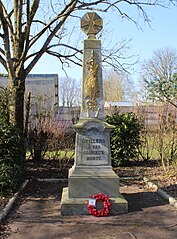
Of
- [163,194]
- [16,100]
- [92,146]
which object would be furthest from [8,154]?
[163,194]

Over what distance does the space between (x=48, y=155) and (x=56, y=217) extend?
6.11 m

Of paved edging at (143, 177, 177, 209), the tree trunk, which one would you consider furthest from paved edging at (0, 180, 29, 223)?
paved edging at (143, 177, 177, 209)

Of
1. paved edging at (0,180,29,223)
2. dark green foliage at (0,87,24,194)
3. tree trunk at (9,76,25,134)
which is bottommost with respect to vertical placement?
paved edging at (0,180,29,223)

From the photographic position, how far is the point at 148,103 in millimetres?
15195

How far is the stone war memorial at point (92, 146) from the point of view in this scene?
6186 millimetres

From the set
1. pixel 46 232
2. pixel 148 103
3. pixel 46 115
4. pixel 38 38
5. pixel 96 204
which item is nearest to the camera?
pixel 46 232

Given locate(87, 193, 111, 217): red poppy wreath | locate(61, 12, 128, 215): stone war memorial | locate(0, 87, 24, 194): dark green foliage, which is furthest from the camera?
locate(0, 87, 24, 194): dark green foliage

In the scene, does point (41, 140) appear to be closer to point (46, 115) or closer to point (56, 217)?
point (46, 115)

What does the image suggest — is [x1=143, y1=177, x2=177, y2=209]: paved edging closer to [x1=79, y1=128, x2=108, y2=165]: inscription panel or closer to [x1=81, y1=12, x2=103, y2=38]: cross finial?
[x1=79, y1=128, x2=108, y2=165]: inscription panel

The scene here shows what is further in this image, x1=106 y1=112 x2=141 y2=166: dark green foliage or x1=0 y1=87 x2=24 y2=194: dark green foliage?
x1=106 y1=112 x2=141 y2=166: dark green foliage

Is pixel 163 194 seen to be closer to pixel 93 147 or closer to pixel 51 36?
pixel 93 147

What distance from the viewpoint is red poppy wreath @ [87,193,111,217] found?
575cm

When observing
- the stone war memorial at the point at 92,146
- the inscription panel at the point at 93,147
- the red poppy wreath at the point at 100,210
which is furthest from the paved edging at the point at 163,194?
the inscription panel at the point at 93,147

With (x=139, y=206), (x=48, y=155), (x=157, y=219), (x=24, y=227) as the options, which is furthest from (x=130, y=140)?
(x=24, y=227)
